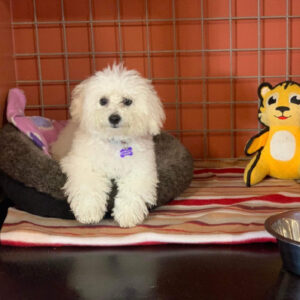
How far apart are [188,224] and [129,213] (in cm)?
20

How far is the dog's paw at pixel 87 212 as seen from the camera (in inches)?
58.0

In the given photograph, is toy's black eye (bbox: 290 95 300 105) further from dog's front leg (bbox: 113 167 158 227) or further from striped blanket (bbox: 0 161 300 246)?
dog's front leg (bbox: 113 167 158 227)

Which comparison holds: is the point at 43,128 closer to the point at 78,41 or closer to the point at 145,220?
the point at 78,41

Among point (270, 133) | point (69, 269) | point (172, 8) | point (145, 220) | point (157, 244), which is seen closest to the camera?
point (69, 269)

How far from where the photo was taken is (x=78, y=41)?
2.36 m

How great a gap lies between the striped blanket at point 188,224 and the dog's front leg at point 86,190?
0.20 feet

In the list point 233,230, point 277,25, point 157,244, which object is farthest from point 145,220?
point 277,25

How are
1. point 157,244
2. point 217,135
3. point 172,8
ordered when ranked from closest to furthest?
point 157,244, point 172,8, point 217,135

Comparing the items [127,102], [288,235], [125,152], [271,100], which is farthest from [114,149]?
[271,100]

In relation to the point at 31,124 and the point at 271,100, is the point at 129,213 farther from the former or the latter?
the point at 271,100

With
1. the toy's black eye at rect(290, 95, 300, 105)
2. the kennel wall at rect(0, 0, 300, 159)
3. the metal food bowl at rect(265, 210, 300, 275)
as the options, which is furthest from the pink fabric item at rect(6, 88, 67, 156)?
the toy's black eye at rect(290, 95, 300, 105)

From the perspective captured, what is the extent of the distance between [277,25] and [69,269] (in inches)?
65.4

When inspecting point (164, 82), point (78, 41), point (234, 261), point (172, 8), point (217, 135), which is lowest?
point (234, 261)

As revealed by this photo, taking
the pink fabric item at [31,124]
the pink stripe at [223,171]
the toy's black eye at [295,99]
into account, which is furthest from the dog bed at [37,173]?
the toy's black eye at [295,99]
